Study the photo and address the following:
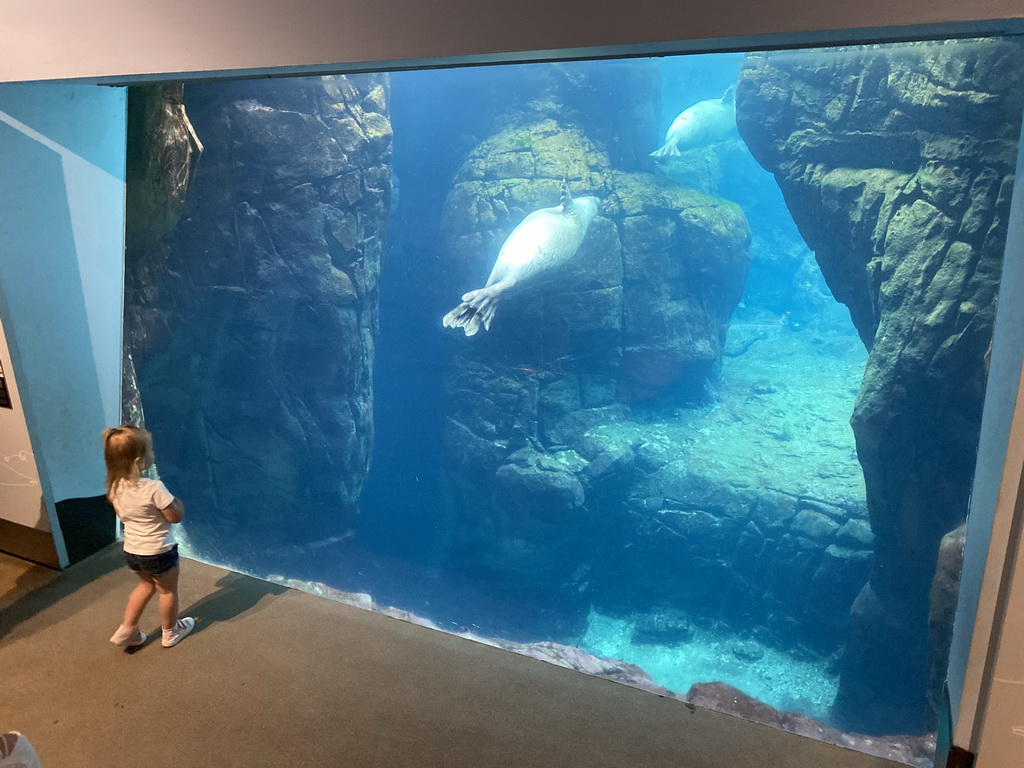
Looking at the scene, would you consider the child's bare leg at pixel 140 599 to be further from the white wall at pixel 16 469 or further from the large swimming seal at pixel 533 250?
the large swimming seal at pixel 533 250

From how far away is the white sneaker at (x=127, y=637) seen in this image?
2.74 metres

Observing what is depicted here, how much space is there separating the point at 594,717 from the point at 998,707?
4.50ft

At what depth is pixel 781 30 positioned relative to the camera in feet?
5.19

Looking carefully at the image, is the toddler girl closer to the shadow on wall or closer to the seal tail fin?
the shadow on wall

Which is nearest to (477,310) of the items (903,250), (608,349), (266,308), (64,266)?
(608,349)

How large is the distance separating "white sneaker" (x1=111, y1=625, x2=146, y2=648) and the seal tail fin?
323cm

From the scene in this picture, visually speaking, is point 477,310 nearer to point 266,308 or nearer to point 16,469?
point 266,308

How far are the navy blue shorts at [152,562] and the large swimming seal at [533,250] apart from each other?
10.1 feet

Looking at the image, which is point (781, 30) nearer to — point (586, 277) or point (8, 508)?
point (586, 277)

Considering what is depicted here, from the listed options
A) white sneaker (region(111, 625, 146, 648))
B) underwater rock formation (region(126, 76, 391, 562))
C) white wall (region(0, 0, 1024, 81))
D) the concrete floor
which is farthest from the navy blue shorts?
underwater rock formation (region(126, 76, 391, 562))

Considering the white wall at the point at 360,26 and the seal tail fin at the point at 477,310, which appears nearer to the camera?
the white wall at the point at 360,26

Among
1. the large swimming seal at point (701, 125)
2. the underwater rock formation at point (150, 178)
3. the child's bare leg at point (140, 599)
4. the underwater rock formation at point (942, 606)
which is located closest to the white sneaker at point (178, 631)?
the child's bare leg at point (140, 599)

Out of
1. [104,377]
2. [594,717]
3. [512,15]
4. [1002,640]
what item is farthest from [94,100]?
[1002,640]

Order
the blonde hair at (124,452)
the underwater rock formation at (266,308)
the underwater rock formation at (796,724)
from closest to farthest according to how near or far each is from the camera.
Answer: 1. the blonde hair at (124,452)
2. the underwater rock formation at (796,724)
3. the underwater rock formation at (266,308)
